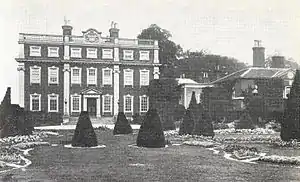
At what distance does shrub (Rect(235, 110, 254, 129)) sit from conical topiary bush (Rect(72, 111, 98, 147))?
331 inches

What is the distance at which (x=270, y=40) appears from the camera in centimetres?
1272

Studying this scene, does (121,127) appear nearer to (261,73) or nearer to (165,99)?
(165,99)

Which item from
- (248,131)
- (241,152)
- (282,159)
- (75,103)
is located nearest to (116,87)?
(75,103)

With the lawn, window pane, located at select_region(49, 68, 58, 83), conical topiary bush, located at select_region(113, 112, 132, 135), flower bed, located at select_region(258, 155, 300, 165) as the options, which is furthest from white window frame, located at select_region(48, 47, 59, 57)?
flower bed, located at select_region(258, 155, 300, 165)

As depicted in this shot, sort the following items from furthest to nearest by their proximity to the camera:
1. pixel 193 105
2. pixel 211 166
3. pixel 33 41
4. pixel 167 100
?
pixel 33 41, pixel 167 100, pixel 193 105, pixel 211 166

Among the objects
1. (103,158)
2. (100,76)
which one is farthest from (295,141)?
(100,76)

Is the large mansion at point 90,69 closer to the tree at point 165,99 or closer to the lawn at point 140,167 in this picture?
the tree at point 165,99

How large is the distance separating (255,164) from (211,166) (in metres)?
1.03

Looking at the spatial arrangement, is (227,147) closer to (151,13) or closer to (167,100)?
(151,13)

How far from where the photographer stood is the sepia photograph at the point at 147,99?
8.89 meters

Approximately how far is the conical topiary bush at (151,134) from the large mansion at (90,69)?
10395 mm

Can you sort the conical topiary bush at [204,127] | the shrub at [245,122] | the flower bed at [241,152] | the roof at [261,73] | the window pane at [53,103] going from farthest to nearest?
1. the roof at [261,73]
2. the window pane at [53,103]
3. the shrub at [245,122]
4. the conical topiary bush at [204,127]
5. the flower bed at [241,152]

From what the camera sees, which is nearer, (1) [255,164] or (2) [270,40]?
(1) [255,164]

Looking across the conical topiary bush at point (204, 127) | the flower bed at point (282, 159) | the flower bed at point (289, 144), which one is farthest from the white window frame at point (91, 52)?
the flower bed at point (282, 159)
